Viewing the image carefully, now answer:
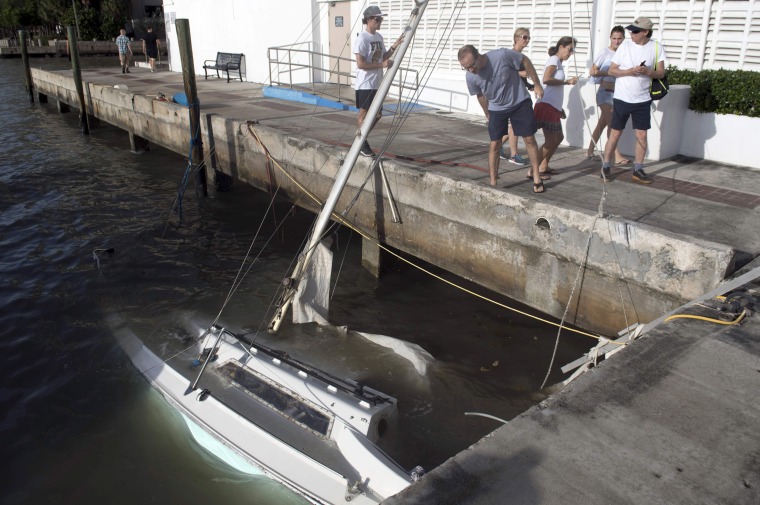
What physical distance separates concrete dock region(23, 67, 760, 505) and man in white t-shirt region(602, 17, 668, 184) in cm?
66

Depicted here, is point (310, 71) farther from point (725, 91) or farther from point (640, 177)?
point (640, 177)

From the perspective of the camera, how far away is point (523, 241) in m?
6.15

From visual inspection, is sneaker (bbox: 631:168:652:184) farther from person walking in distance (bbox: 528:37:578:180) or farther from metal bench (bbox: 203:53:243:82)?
metal bench (bbox: 203:53:243:82)

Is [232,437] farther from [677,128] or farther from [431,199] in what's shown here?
[677,128]

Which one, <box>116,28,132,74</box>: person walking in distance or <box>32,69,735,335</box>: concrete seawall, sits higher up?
<box>116,28,132,74</box>: person walking in distance

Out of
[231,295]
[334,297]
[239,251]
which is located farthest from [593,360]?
[239,251]

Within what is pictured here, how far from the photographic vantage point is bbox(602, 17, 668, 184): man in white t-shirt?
6.59 m

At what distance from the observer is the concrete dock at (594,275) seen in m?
2.91

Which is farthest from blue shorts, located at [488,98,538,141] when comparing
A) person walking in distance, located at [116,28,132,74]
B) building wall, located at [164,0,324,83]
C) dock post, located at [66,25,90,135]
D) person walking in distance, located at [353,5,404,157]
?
person walking in distance, located at [116,28,132,74]

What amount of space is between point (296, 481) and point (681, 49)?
8.46 m

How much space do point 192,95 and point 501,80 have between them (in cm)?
694

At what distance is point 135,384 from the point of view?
604 centimetres

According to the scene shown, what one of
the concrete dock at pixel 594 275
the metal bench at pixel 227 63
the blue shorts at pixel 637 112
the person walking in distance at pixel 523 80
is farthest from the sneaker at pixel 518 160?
the metal bench at pixel 227 63

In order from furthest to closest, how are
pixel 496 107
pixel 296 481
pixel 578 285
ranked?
1. pixel 496 107
2. pixel 578 285
3. pixel 296 481
